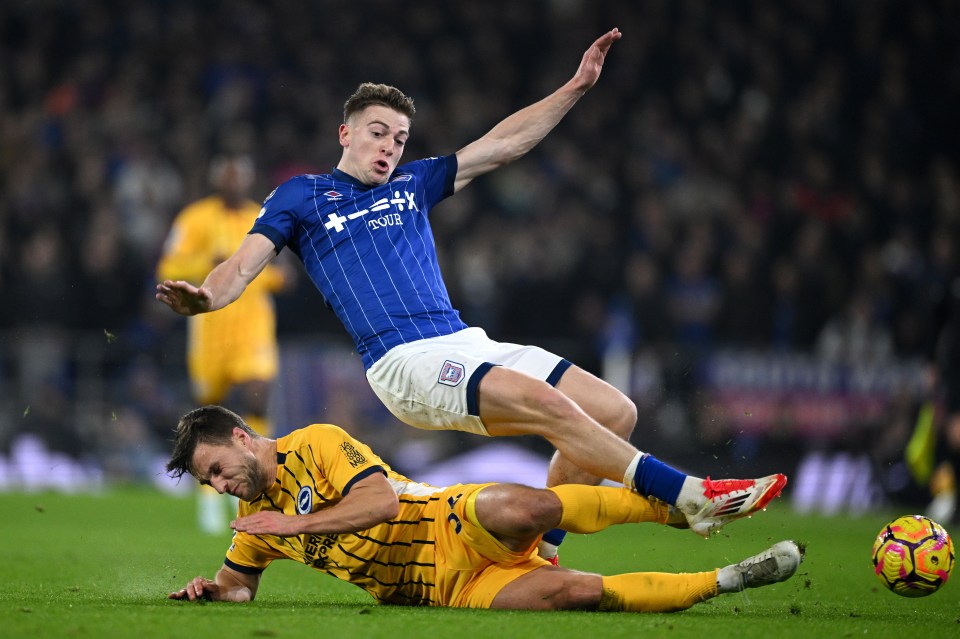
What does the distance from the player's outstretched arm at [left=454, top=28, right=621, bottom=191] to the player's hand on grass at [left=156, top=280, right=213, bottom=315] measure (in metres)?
1.56

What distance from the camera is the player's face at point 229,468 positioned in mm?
4570

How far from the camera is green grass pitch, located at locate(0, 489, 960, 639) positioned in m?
4.12

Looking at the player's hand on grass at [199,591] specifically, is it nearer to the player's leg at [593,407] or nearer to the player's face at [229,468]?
the player's face at [229,468]

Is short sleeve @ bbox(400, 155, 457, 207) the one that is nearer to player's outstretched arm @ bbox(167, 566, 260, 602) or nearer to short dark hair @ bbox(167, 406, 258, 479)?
short dark hair @ bbox(167, 406, 258, 479)

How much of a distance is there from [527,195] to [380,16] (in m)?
3.83

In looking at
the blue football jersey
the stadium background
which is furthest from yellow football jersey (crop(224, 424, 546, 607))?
the stadium background

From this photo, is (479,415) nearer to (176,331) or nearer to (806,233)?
(176,331)

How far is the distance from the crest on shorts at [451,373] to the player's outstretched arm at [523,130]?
46.0 inches

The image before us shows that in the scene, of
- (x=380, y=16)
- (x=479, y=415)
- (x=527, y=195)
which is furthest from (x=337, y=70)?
(x=479, y=415)

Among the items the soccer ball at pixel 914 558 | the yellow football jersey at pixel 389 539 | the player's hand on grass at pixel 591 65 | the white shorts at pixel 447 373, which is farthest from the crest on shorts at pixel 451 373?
the soccer ball at pixel 914 558

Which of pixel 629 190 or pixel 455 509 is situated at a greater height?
pixel 629 190

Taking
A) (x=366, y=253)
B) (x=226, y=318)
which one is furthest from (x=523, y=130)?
(x=226, y=318)

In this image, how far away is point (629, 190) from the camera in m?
15.6

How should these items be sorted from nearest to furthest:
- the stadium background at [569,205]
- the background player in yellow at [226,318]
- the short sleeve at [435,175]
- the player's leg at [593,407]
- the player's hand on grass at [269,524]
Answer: the player's hand on grass at [269,524]
the player's leg at [593,407]
the short sleeve at [435,175]
the background player in yellow at [226,318]
the stadium background at [569,205]
